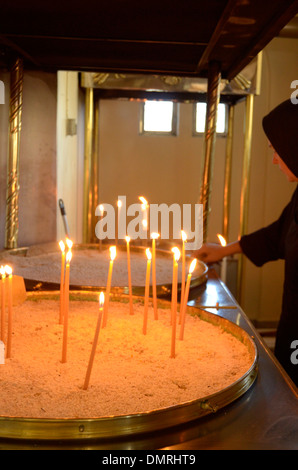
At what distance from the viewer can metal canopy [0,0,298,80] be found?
1.08 m

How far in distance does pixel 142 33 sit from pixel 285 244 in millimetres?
962

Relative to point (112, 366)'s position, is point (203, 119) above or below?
above

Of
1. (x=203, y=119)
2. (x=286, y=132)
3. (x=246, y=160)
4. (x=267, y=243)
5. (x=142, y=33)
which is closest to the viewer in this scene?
(x=142, y=33)

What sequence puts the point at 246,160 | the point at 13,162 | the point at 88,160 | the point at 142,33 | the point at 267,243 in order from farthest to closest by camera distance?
1. the point at 246,160
2. the point at 88,160
3. the point at 267,243
4. the point at 13,162
5. the point at 142,33

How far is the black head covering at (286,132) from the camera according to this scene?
1.64 meters

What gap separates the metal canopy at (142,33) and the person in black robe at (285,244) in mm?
230

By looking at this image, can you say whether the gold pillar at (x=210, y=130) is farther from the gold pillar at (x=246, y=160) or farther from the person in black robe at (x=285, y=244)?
the gold pillar at (x=246, y=160)

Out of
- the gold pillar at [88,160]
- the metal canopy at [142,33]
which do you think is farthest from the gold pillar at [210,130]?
the gold pillar at [88,160]

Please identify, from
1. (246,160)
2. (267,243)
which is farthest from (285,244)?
(246,160)

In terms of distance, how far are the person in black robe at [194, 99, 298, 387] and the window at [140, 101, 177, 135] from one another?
3.23 m

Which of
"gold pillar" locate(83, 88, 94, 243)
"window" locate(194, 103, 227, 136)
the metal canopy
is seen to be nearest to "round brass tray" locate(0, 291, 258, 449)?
the metal canopy

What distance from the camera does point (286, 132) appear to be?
1.65m

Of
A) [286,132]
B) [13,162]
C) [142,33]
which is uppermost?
[142,33]

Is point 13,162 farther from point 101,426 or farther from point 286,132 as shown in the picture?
point 101,426
